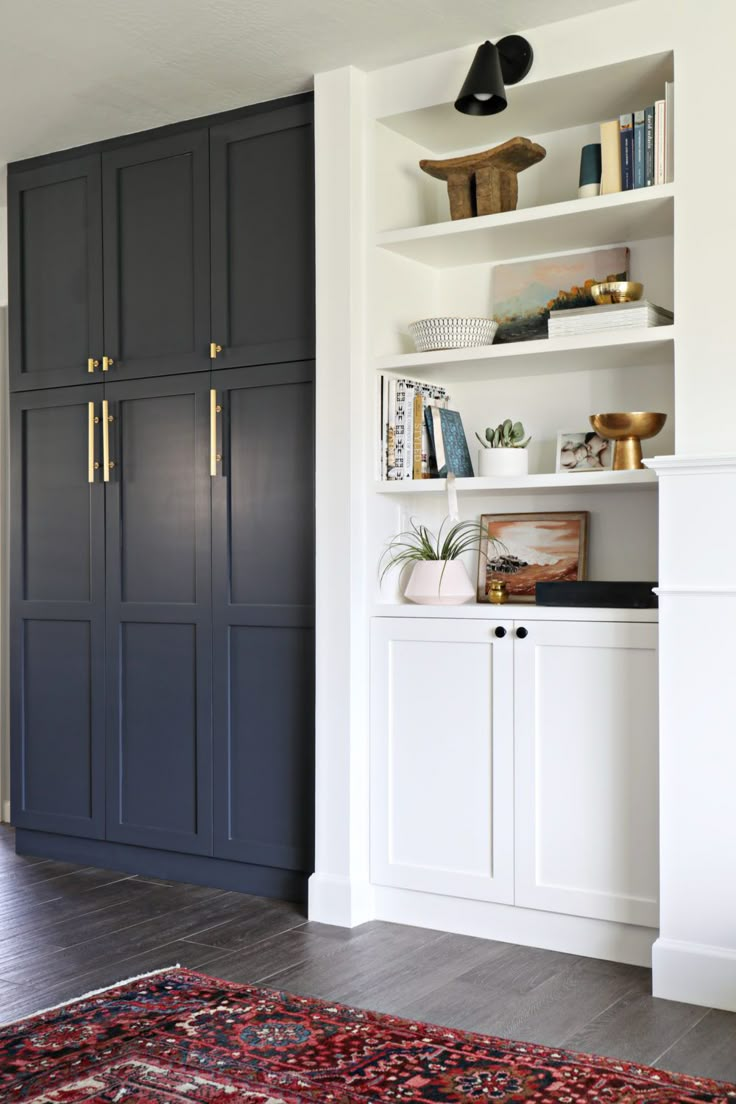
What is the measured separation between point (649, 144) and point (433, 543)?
1.34 metres

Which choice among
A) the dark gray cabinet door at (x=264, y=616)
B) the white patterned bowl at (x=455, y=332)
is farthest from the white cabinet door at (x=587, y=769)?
the white patterned bowl at (x=455, y=332)

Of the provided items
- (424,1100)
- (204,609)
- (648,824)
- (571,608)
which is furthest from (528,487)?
(424,1100)

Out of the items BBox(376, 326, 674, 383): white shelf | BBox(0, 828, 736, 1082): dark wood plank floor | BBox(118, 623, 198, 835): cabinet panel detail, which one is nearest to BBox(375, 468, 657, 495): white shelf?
BBox(376, 326, 674, 383): white shelf

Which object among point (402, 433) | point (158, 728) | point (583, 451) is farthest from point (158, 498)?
point (583, 451)

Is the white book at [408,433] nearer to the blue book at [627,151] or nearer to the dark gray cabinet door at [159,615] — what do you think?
the dark gray cabinet door at [159,615]

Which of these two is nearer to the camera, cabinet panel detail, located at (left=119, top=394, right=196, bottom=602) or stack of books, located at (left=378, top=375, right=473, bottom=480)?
stack of books, located at (left=378, top=375, right=473, bottom=480)

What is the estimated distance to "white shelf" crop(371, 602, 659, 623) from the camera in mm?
2982

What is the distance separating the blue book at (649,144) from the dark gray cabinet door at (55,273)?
76.5 inches

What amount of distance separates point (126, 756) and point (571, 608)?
173 centimetres

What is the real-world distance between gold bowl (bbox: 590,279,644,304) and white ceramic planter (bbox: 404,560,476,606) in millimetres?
866

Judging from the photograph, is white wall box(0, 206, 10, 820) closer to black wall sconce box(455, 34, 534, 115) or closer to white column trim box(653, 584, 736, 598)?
black wall sconce box(455, 34, 534, 115)

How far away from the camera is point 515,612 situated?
3.16 metres

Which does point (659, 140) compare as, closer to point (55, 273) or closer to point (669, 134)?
point (669, 134)

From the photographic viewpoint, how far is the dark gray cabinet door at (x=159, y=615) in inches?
148
